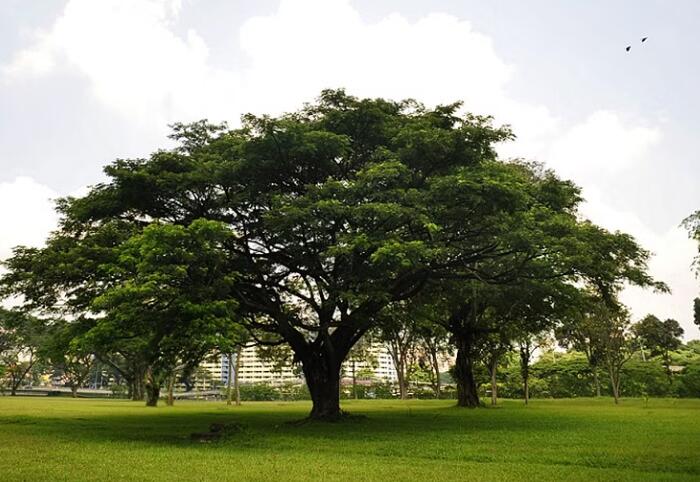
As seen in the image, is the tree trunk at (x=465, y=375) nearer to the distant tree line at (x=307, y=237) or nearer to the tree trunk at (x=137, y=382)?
the distant tree line at (x=307, y=237)

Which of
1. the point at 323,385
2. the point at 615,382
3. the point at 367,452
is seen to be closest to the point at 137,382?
the point at 323,385

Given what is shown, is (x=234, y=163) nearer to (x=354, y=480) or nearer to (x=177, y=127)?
(x=177, y=127)

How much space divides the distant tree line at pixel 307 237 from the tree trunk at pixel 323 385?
0.22 ft

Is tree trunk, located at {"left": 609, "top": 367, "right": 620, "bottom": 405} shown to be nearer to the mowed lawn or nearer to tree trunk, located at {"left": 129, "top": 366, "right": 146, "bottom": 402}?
the mowed lawn

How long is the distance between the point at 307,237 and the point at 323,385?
278 inches

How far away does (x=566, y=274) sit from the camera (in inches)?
779

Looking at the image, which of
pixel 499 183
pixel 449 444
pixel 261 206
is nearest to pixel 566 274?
pixel 499 183

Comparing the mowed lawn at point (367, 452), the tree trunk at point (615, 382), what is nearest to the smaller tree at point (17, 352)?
the mowed lawn at point (367, 452)

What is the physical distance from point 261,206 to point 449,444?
398 inches

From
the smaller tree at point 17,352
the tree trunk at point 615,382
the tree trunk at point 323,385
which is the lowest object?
the tree trunk at point 615,382

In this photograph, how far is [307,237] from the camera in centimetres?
1858

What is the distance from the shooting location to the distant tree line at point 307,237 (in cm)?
1600

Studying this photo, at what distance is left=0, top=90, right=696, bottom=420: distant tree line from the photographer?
16.0m

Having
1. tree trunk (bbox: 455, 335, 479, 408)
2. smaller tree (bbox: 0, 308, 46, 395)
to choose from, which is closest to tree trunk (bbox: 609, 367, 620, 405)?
tree trunk (bbox: 455, 335, 479, 408)
